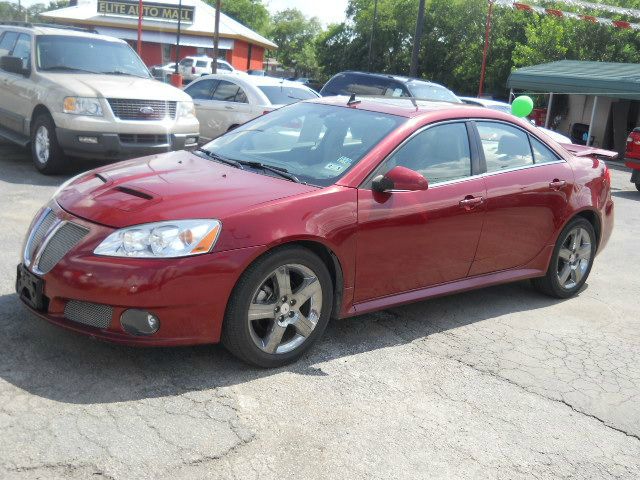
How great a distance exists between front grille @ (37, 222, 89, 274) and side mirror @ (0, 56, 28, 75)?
6.35 m

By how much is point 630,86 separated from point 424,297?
733 inches

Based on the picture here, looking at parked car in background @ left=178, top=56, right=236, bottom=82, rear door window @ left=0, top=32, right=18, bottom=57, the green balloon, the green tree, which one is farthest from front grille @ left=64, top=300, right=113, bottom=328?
the green tree

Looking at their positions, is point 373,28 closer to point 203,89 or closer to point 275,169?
point 203,89

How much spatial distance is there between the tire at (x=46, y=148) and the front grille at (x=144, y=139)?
78 cm

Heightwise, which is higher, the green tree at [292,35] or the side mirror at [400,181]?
the green tree at [292,35]

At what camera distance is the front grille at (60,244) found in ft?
13.0

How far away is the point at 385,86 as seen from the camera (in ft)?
44.8

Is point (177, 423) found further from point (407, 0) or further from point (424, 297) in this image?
point (407, 0)

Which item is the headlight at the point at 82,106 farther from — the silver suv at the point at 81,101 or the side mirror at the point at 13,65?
the side mirror at the point at 13,65

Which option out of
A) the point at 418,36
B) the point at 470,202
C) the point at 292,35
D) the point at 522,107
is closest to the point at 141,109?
the point at 470,202

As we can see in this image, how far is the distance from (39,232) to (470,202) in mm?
2786

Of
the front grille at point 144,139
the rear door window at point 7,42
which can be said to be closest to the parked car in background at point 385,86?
the front grille at point 144,139

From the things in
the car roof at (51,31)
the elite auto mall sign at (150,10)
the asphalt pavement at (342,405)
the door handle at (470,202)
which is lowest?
the asphalt pavement at (342,405)

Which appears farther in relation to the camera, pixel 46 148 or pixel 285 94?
pixel 285 94
